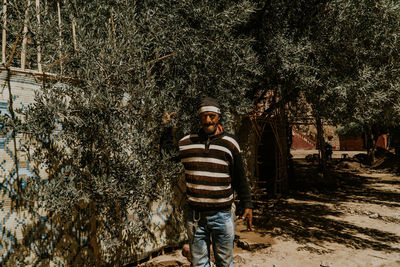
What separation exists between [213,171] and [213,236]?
79 cm

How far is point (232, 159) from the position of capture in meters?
3.10

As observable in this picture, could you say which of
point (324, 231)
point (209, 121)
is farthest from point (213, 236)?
point (324, 231)

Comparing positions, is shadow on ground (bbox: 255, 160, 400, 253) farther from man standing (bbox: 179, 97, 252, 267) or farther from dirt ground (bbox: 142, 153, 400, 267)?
man standing (bbox: 179, 97, 252, 267)

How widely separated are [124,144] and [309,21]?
6500mm

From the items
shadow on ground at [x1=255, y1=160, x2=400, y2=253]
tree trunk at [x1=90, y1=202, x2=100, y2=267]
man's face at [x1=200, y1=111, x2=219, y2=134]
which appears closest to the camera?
man's face at [x1=200, y1=111, x2=219, y2=134]

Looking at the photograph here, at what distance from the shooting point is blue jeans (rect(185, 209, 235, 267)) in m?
2.98

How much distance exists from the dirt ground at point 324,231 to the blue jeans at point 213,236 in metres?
2.30

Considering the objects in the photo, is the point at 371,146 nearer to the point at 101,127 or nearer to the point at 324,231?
the point at 324,231

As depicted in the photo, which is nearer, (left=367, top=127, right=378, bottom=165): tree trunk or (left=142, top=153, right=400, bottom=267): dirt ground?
(left=142, top=153, right=400, bottom=267): dirt ground

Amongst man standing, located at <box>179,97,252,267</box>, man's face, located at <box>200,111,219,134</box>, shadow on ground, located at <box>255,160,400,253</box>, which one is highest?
man's face, located at <box>200,111,219,134</box>

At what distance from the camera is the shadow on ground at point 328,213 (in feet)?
21.0

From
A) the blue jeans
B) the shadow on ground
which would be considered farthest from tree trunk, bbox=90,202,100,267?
the shadow on ground

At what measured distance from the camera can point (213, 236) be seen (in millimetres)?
3084

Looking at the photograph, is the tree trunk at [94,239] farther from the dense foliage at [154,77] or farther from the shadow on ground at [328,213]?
the shadow on ground at [328,213]
